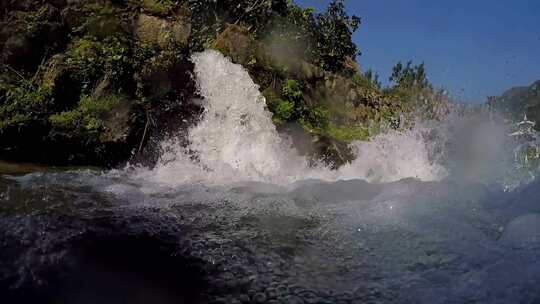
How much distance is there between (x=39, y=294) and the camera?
2754 mm

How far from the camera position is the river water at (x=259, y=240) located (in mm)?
2822

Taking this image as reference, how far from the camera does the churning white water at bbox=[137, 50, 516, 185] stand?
8.26m

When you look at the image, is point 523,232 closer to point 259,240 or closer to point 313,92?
point 259,240

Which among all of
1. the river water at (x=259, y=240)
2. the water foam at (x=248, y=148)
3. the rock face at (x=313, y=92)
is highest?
the rock face at (x=313, y=92)

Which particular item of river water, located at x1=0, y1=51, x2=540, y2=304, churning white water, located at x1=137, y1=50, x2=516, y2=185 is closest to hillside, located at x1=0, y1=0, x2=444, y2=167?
churning white water, located at x1=137, y1=50, x2=516, y2=185

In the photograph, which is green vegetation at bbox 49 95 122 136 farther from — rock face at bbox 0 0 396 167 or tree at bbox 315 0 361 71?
tree at bbox 315 0 361 71

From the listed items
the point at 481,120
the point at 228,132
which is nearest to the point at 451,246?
the point at 228,132

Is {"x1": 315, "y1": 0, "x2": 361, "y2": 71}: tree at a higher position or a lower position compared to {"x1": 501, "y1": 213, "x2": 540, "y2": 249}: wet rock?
higher

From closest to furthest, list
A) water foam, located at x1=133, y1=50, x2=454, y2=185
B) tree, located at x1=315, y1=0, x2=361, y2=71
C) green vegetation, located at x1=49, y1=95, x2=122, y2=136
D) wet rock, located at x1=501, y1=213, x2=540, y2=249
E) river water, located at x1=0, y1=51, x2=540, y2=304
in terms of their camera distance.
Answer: river water, located at x1=0, y1=51, x2=540, y2=304, wet rock, located at x1=501, y1=213, x2=540, y2=249, water foam, located at x1=133, y1=50, x2=454, y2=185, green vegetation, located at x1=49, y1=95, x2=122, y2=136, tree, located at x1=315, y1=0, x2=361, y2=71

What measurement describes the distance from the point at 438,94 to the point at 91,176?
1754 centimetres

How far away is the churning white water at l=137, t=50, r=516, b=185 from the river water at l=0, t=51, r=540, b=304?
1196 mm

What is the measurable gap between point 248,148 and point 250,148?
0.04 metres

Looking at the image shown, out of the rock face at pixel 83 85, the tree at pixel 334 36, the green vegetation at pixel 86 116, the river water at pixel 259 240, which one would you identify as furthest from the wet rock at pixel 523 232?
the tree at pixel 334 36

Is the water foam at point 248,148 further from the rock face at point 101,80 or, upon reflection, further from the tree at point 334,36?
the tree at point 334,36
